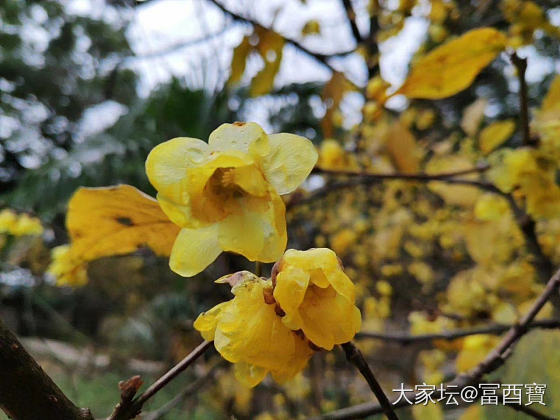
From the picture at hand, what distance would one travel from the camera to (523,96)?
1.19ft

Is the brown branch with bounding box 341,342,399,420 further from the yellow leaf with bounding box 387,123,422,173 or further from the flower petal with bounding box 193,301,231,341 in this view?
the yellow leaf with bounding box 387,123,422,173

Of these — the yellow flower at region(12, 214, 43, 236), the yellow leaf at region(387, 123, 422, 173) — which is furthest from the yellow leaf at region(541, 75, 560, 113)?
the yellow flower at region(12, 214, 43, 236)

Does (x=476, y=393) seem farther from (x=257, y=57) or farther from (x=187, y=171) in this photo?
(x=257, y=57)

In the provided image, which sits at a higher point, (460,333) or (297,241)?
(460,333)

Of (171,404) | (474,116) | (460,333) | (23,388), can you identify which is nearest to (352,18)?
(474,116)

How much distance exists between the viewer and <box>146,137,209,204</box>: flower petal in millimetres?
179

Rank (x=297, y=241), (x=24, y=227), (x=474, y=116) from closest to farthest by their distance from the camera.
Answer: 1. (x=474, y=116)
2. (x=24, y=227)
3. (x=297, y=241)

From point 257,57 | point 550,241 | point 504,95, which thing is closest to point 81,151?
point 257,57

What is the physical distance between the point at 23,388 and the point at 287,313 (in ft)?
0.33

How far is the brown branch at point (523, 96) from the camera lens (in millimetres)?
329

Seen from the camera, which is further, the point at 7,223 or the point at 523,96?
the point at 7,223

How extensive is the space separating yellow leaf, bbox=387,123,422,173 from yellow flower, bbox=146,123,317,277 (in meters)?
0.53

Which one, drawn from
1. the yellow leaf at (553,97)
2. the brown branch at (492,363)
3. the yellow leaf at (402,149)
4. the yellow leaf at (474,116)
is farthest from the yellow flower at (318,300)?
the yellow leaf at (474,116)

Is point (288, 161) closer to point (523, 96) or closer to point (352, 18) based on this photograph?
point (523, 96)
